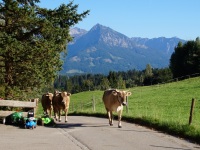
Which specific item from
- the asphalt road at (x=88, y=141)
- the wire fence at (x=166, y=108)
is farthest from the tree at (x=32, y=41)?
the asphalt road at (x=88, y=141)

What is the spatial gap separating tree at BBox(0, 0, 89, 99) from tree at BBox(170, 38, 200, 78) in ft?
311

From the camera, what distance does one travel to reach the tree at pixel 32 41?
2316 centimetres

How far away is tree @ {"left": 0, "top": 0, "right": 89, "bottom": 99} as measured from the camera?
912 inches

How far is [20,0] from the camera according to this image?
1012 inches

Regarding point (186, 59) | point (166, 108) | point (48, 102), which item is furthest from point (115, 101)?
point (186, 59)

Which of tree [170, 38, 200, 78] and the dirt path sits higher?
tree [170, 38, 200, 78]

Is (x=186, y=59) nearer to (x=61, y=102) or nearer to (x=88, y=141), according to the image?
(x=61, y=102)

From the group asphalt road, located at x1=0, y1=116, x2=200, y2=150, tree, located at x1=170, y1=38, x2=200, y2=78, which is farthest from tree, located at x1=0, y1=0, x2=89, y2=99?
tree, located at x1=170, y1=38, x2=200, y2=78

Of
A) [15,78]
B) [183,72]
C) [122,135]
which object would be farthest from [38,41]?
[183,72]

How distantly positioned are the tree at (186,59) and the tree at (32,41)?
94934 millimetres

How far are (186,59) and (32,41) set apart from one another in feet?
338

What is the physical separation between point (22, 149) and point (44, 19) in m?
13.7

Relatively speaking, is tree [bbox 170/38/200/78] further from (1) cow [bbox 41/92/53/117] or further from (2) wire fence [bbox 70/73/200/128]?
(1) cow [bbox 41/92/53/117]

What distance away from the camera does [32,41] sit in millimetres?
24922
